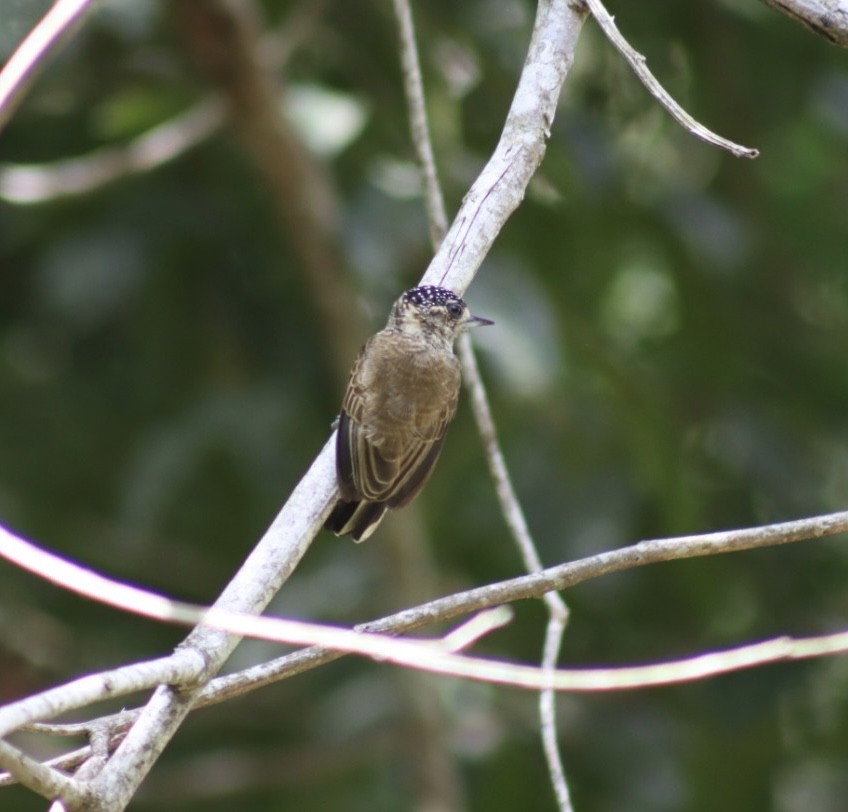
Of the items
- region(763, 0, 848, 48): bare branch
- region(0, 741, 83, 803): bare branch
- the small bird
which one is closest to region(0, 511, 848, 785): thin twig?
region(0, 741, 83, 803): bare branch

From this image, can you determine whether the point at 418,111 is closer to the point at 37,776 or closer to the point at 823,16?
the point at 823,16

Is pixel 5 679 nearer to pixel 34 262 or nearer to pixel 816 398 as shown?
pixel 34 262

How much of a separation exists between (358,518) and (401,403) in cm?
50

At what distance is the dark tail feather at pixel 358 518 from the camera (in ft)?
13.7

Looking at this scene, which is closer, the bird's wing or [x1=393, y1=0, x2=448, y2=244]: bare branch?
[x1=393, y1=0, x2=448, y2=244]: bare branch

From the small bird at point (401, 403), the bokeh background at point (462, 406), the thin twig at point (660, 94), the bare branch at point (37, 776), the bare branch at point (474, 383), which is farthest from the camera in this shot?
the bokeh background at point (462, 406)

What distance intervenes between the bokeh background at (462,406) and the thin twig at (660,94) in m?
3.05

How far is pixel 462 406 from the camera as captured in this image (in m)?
6.60

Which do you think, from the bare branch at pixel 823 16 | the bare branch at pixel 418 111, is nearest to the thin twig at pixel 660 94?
the bare branch at pixel 823 16

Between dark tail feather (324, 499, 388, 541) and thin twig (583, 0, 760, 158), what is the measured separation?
1691mm

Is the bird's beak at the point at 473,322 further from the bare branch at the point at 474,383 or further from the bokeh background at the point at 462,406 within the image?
the bokeh background at the point at 462,406

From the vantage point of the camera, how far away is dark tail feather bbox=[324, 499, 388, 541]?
4.16 meters

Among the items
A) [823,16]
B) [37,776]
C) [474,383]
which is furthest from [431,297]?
[37,776]

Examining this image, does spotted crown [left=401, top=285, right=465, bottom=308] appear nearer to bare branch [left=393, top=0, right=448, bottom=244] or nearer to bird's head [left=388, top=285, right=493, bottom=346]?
bird's head [left=388, top=285, right=493, bottom=346]
